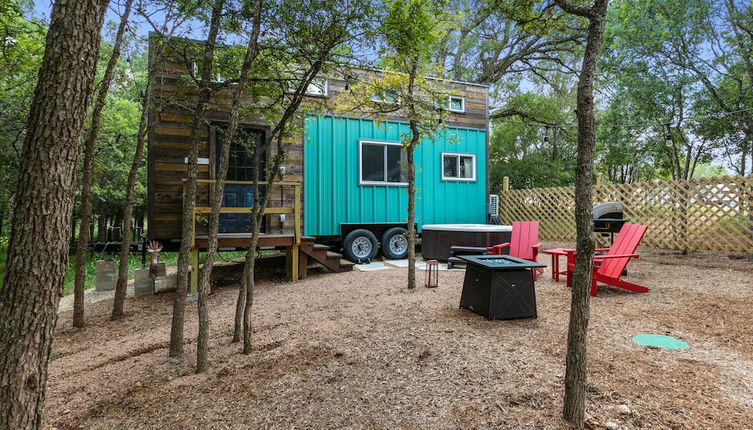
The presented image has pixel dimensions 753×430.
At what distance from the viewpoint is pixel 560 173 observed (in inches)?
629

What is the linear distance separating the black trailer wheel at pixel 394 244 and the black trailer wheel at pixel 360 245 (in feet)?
0.88

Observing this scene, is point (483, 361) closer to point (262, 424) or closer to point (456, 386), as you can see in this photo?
point (456, 386)

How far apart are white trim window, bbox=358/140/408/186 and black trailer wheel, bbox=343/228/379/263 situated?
39.8 inches

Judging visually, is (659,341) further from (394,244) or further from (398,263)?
(394,244)

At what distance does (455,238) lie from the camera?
23.1 ft

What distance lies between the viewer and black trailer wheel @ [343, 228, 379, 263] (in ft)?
24.1

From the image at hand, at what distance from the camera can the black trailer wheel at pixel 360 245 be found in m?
7.33

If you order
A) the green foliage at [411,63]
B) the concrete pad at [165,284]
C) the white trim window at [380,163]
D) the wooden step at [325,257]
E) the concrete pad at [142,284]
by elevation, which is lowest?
the concrete pad at [165,284]

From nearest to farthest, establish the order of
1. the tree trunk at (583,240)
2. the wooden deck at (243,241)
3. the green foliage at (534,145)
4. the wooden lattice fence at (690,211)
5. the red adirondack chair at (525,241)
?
the tree trunk at (583,240) → the wooden deck at (243,241) → the red adirondack chair at (525,241) → the wooden lattice fence at (690,211) → the green foliage at (534,145)

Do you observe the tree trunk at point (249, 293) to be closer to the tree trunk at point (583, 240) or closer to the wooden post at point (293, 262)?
the tree trunk at point (583, 240)

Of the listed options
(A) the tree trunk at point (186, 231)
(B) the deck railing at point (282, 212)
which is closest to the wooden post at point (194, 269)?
(B) the deck railing at point (282, 212)

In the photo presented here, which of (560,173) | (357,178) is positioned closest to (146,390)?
(357,178)

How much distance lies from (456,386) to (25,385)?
1.89 metres

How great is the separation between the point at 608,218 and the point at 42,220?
7.80m
